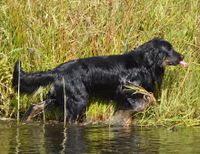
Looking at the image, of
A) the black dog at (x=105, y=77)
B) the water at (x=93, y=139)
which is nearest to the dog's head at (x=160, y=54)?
the black dog at (x=105, y=77)

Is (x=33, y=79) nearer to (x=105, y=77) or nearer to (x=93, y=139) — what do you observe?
(x=105, y=77)

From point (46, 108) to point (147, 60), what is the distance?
169cm

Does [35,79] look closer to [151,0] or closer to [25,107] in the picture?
[25,107]

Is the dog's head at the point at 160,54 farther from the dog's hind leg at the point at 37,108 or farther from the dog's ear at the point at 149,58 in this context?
the dog's hind leg at the point at 37,108

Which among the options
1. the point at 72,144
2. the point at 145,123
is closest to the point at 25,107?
the point at 145,123

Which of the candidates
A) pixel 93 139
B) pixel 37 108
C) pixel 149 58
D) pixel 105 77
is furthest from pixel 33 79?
pixel 93 139

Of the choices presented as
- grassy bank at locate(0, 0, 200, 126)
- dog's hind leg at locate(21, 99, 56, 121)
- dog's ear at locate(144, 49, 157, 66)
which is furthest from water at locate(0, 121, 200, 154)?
dog's ear at locate(144, 49, 157, 66)

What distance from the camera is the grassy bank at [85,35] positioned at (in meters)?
10.2

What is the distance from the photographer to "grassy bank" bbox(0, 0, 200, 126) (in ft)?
33.5

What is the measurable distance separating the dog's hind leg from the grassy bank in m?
0.18

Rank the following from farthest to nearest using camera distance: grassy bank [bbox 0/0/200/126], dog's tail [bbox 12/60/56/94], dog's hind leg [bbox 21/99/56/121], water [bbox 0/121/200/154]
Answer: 1. grassy bank [bbox 0/0/200/126]
2. dog's hind leg [bbox 21/99/56/121]
3. dog's tail [bbox 12/60/56/94]
4. water [bbox 0/121/200/154]

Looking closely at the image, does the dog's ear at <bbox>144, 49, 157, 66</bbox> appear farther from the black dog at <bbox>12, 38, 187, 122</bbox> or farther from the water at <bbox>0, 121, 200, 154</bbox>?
the water at <bbox>0, 121, 200, 154</bbox>

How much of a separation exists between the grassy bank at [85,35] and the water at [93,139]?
88 centimetres

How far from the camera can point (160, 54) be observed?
406 inches
